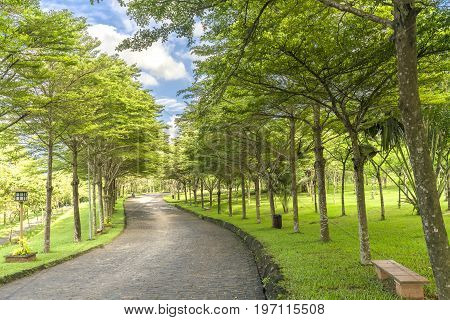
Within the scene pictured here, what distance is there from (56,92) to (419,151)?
16097 millimetres

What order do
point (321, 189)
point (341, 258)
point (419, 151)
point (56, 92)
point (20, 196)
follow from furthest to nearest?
point (56, 92) < point (20, 196) < point (321, 189) < point (341, 258) < point (419, 151)

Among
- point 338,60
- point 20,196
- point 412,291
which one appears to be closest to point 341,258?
point 412,291

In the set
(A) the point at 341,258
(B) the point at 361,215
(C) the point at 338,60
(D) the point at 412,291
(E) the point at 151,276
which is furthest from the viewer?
(E) the point at 151,276

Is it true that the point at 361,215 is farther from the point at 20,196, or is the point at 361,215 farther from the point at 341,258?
the point at 20,196

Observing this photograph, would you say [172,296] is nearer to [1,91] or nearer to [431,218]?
[431,218]

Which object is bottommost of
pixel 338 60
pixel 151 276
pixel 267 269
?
pixel 151 276

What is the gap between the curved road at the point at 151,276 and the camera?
9.55 metres

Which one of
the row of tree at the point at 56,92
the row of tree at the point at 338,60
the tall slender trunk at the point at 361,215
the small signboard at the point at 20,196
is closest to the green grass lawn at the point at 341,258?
the tall slender trunk at the point at 361,215

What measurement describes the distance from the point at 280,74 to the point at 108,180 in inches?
987

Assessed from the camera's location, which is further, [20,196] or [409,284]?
[20,196]

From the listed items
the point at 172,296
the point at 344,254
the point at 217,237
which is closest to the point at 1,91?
the point at 172,296

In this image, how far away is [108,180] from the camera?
108ft

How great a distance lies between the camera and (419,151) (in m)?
5.53

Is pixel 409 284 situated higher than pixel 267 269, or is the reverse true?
pixel 409 284
